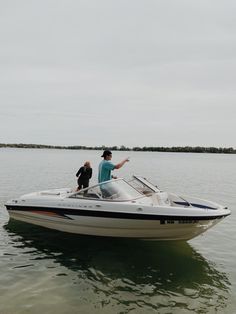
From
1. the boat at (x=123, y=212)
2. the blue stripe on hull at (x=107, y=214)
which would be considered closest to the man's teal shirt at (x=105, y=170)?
the boat at (x=123, y=212)

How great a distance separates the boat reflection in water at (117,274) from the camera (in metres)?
6.80

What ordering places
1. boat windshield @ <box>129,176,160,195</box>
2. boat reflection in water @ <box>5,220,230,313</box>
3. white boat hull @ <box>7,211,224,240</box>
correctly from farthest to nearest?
boat windshield @ <box>129,176,160,195</box>
white boat hull @ <box>7,211,224,240</box>
boat reflection in water @ <box>5,220,230,313</box>

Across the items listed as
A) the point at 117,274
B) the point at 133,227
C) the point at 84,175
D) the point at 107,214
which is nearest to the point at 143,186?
the point at 133,227

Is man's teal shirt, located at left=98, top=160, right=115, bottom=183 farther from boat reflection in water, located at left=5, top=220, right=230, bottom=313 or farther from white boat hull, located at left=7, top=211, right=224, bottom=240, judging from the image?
boat reflection in water, located at left=5, top=220, right=230, bottom=313

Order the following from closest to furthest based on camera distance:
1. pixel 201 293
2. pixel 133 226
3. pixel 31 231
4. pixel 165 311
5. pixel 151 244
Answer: pixel 165 311, pixel 201 293, pixel 133 226, pixel 151 244, pixel 31 231

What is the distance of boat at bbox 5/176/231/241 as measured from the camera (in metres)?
8.81

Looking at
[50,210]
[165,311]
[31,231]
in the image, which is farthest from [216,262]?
[31,231]

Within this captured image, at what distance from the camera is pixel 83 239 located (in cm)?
1029

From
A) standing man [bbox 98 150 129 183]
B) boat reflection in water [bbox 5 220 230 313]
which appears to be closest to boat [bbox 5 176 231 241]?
boat reflection in water [bbox 5 220 230 313]

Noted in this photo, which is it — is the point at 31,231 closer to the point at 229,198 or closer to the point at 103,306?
the point at 103,306

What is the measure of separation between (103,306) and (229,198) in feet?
56.2

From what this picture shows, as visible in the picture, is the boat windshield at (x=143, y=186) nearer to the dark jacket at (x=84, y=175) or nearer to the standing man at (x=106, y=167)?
the standing man at (x=106, y=167)

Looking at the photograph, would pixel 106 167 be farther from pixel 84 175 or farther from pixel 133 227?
pixel 84 175

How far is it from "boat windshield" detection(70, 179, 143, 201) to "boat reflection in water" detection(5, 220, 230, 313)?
1.28 m
